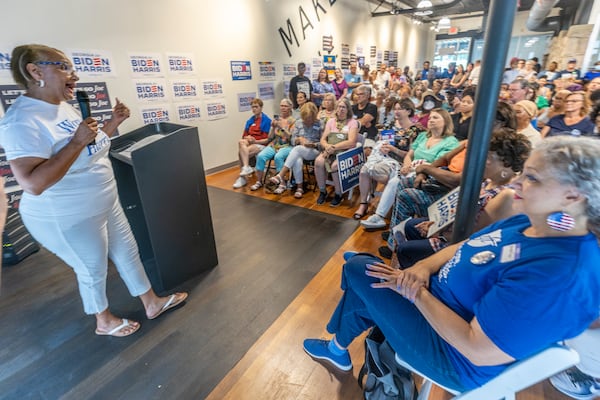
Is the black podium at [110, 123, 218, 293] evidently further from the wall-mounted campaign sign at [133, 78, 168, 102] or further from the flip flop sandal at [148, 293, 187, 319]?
the wall-mounted campaign sign at [133, 78, 168, 102]

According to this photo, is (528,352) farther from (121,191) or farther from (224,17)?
(224,17)

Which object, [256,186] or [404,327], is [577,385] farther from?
[256,186]

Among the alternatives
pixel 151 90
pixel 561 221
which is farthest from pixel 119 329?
pixel 151 90

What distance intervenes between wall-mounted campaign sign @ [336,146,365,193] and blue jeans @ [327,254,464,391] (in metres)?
1.97

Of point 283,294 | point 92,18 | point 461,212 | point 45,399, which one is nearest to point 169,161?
point 283,294

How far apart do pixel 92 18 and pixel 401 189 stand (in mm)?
3598

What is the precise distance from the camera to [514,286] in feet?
2.41

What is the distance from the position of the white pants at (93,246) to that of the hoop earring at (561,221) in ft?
5.72

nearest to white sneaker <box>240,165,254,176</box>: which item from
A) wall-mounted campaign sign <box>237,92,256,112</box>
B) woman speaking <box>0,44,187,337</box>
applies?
wall-mounted campaign sign <box>237,92,256,112</box>

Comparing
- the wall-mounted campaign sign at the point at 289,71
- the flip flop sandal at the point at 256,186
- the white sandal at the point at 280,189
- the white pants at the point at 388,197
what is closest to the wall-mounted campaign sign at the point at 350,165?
the white pants at the point at 388,197

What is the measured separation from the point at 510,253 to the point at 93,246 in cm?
172

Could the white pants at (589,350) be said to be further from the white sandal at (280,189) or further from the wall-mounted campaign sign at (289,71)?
the wall-mounted campaign sign at (289,71)

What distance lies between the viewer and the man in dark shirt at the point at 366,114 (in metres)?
3.80

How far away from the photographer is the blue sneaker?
1.45m
